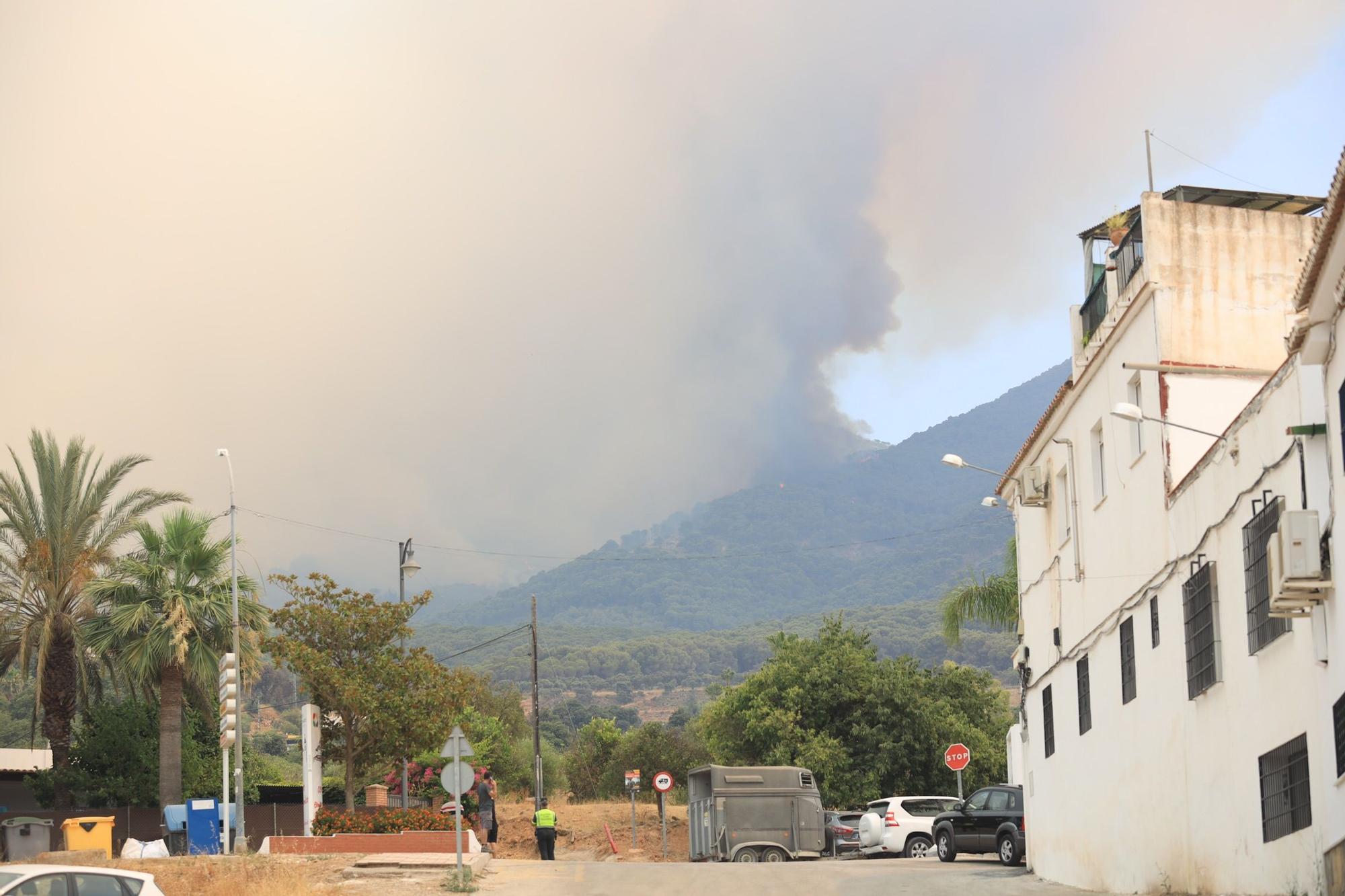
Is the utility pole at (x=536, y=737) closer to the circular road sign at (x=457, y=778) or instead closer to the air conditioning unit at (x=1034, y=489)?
the circular road sign at (x=457, y=778)

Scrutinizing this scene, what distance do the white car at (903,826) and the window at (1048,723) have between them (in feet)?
28.1

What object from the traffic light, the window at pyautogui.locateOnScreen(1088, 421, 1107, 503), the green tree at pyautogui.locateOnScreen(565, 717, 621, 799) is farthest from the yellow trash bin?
the green tree at pyautogui.locateOnScreen(565, 717, 621, 799)

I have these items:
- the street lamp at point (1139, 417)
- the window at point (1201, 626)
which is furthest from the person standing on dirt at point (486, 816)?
the street lamp at point (1139, 417)

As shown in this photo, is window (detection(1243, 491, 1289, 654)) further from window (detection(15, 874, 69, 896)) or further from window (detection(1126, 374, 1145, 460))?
window (detection(15, 874, 69, 896))

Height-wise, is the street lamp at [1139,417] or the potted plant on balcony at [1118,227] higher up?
the potted plant on balcony at [1118,227]

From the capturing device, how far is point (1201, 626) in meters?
17.7

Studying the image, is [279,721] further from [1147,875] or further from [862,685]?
[1147,875]

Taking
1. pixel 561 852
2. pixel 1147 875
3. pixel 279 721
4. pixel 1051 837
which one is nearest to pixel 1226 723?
pixel 1147 875

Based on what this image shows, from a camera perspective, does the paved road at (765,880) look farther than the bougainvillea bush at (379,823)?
No

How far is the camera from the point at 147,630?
1441 inches

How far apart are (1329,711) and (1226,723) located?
3298 millimetres

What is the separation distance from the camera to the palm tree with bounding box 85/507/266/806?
35812 mm

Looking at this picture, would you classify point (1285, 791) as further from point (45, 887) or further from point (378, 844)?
point (378, 844)

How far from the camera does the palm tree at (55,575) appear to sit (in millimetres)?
35844
